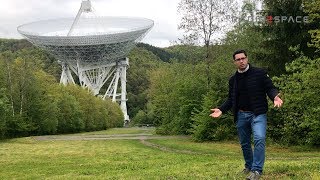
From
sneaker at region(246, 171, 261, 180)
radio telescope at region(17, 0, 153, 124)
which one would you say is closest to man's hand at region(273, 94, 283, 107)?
sneaker at region(246, 171, 261, 180)

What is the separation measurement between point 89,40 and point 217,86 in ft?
159

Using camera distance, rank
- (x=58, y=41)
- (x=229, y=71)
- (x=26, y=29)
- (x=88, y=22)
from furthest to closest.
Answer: (x=88, y=22), (x=26, y=29), (x=58, y=41), (x=229, y=71)

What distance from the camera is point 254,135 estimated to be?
730cm

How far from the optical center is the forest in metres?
21.5

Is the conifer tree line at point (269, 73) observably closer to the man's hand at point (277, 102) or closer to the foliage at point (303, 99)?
the foliage at point (303, 99)

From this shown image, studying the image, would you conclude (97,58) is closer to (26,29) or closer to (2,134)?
(26,29)

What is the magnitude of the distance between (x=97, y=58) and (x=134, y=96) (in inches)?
2778

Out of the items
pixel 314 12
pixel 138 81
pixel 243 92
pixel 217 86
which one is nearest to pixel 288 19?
pixel 314 12

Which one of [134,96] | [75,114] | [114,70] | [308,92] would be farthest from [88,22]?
[308,92]

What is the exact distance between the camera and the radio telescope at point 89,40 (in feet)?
250

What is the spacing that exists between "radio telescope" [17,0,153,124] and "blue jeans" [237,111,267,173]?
6857 centimetres

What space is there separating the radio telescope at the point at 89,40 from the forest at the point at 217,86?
9.41 meters

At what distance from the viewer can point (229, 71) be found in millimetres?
30969

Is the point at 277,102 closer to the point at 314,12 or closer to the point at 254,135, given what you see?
the point at 254,135
